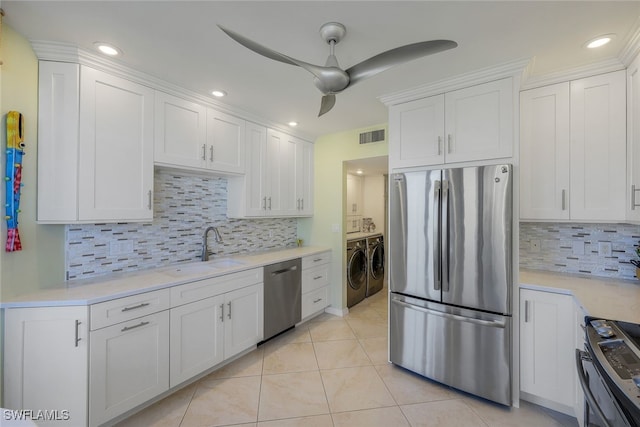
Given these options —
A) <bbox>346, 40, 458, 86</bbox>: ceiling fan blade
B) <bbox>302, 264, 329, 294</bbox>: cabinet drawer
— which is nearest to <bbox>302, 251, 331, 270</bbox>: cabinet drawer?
<bbox>302, 264, 329, 294</bbox>: cabinet drawer

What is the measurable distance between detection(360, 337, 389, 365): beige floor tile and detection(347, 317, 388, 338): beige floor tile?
105 mm

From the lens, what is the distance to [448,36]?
164 centimetres

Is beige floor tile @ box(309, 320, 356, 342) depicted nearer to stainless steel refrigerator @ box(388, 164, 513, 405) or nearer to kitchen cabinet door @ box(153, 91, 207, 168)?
stainless steel refrigerator @ box(388, 164, 513, 405)

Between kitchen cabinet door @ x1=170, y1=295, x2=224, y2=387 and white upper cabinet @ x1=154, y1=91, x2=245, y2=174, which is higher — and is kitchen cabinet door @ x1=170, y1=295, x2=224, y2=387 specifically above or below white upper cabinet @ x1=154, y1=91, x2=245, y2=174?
below

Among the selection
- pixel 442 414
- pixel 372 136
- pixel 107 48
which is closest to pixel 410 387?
pixel 442 414

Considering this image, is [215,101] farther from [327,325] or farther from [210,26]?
[327,325]

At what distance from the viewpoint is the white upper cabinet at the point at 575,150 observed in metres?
1.87

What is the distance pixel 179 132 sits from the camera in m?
2.33

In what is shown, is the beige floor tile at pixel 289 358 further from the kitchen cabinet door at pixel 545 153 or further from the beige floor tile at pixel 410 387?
the kitchen cabinet door at pixel 545 153

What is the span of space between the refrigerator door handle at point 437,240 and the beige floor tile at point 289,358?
1366mm

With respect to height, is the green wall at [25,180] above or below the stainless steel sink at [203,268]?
above

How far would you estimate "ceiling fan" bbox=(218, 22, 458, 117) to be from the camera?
1.23 metres

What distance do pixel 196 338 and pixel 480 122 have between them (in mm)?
2827

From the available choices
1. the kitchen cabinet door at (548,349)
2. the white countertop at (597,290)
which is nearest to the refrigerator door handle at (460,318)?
the kitchen cabinet door at (548,349)
